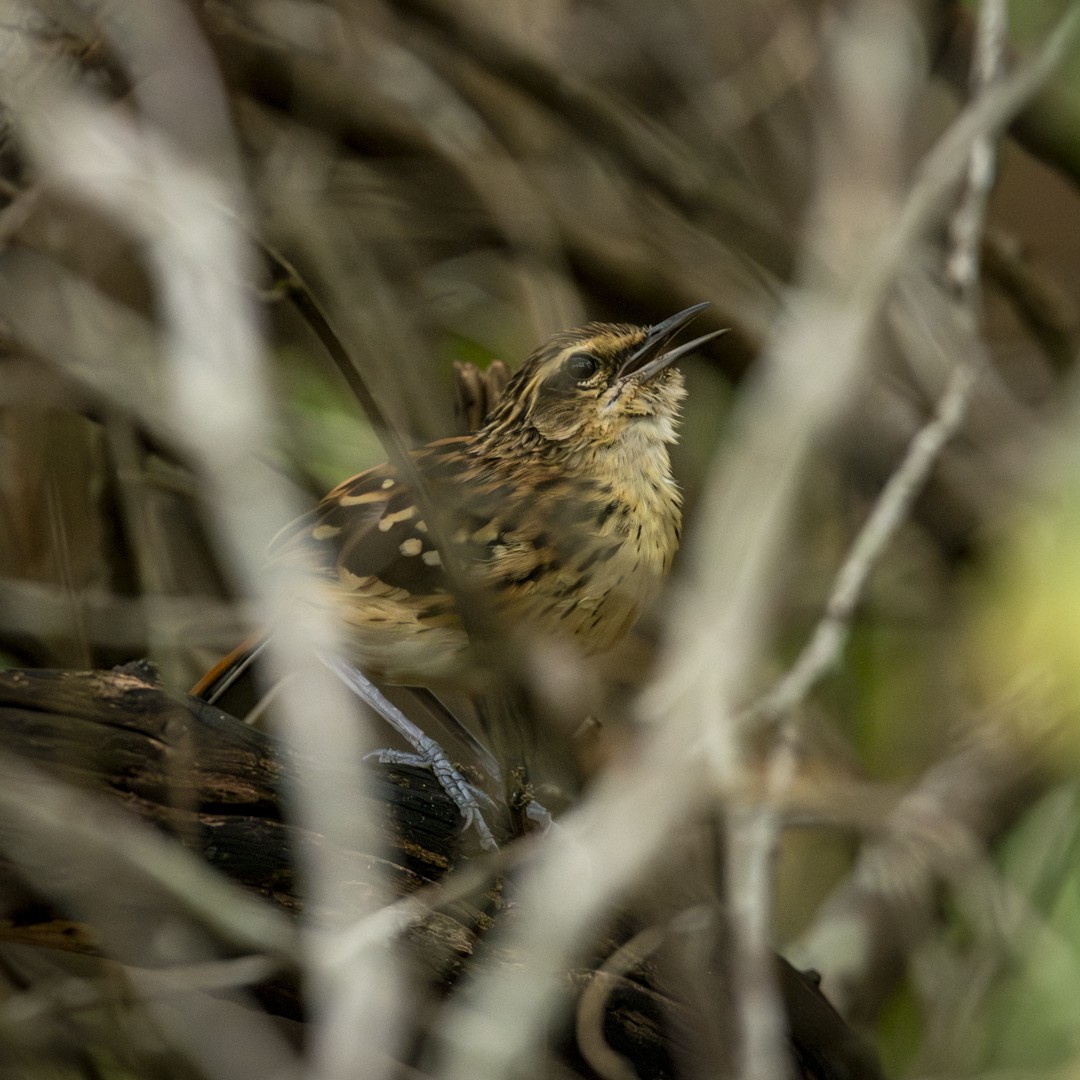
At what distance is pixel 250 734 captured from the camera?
202 cm

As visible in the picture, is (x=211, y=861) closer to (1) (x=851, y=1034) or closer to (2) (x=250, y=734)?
(2) (x=250, y=734)

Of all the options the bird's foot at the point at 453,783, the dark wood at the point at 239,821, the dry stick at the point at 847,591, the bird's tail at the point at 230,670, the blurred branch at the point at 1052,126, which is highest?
the blurred branch at the point at 1052,126

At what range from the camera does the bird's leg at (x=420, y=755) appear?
86.3 inches

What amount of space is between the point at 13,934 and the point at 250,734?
421 mm

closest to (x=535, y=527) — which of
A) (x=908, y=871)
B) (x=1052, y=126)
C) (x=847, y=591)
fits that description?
(x=847, y=591)

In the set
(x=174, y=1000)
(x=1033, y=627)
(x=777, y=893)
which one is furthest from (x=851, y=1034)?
(x=777, y=893)

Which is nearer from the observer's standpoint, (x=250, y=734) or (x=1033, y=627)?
(x=250, y=734)

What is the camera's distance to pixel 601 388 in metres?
2.37

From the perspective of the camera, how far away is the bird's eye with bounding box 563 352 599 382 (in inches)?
92.5

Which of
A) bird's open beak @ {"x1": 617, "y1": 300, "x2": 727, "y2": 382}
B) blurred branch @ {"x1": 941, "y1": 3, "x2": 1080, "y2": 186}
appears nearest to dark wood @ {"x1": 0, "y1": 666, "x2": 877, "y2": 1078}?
bird's open beak @ {"x1": 617, "y1": 300, "x2": 727, "y2": 382}

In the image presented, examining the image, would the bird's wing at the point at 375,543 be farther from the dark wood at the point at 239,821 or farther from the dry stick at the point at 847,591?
the dry stick at the point at 847,591

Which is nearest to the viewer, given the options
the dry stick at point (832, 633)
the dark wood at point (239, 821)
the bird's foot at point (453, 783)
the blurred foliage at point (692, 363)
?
the dark wood at point (239, 821)

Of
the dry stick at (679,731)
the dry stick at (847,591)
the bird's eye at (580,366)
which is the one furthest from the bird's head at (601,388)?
the dry stick at (847,591)

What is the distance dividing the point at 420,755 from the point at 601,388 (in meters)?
0.69
